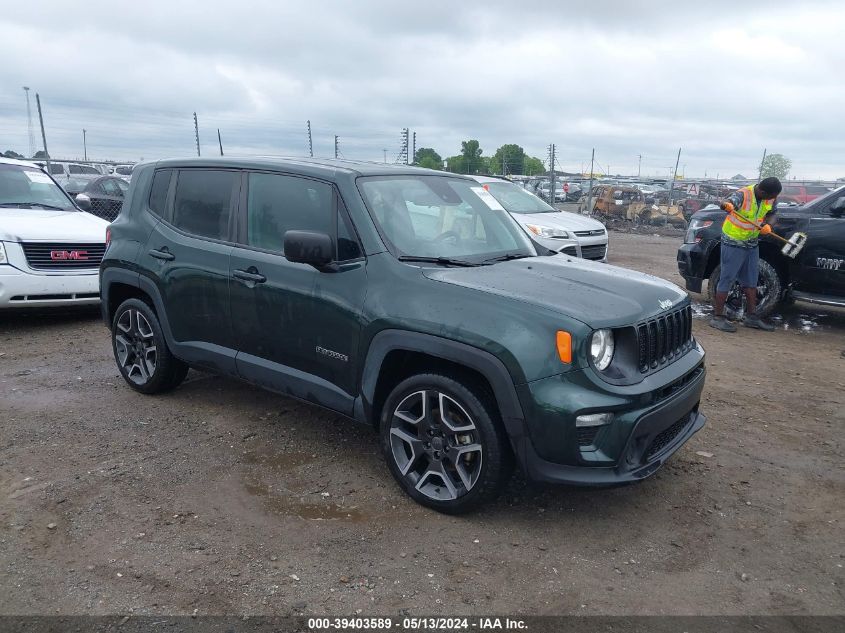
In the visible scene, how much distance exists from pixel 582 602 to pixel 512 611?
318 mm

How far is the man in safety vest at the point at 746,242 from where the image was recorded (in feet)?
24.9

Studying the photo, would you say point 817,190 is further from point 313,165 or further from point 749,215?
point 313,165

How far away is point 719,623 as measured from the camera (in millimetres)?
2760

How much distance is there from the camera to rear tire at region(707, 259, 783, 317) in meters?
8.15

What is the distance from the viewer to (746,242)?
7.67 m

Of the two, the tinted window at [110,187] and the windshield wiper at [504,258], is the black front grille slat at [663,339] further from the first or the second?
the tinted window at [110,187]

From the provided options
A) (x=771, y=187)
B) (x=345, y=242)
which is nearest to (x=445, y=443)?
(x=345, y=242)

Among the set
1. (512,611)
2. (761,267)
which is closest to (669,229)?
(761,267)

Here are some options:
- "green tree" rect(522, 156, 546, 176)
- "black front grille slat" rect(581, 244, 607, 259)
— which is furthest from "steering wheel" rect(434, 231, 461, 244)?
"green tree" rect(522, 156, 546, 176)

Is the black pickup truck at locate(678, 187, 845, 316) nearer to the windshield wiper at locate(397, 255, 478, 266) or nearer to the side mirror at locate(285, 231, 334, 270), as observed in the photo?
the windshield wiper at locate(397, 255, 478, 266)

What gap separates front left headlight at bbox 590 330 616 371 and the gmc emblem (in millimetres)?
6228

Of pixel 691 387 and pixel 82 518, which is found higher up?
pixel 691 387

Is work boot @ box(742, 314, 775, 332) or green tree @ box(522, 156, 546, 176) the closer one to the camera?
work boot @ box(742, 314, 775, 332)

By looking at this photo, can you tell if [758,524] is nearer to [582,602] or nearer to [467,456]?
[582,602]
